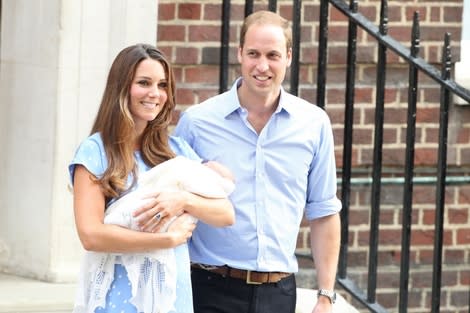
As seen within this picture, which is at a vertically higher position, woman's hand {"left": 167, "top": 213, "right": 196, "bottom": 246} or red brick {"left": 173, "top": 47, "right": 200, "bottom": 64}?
Answer: red brick {"left": 173, "top": 47, "right": 200, "bottom": 64}

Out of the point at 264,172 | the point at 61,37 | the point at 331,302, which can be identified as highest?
the point at 61,37

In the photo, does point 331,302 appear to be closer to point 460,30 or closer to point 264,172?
point 264,172

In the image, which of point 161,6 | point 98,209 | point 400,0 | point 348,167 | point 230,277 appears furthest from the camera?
point 400,0

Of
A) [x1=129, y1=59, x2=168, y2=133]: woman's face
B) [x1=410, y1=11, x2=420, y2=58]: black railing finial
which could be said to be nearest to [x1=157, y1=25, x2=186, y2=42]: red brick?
[x1=410, y1=11, x2=420, y2=58]: black railing finial

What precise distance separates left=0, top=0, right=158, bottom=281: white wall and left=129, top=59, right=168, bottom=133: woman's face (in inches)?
59.5

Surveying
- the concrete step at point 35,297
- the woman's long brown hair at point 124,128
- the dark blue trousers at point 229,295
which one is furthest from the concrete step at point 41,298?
the woman's long brown hair at point 124,128

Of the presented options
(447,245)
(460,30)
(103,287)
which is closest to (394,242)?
(447,245)

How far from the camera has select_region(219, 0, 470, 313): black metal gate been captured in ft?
19.6

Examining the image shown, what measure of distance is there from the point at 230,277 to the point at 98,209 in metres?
0.61

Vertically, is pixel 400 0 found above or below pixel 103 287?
above

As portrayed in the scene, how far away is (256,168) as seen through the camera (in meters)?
5.13

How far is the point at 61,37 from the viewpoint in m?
6.28

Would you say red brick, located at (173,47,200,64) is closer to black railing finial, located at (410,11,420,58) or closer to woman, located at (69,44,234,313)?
black railing finial, located at (410,11,420,58)

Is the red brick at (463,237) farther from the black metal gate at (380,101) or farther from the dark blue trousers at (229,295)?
the dark blue trousers at (229,295)
